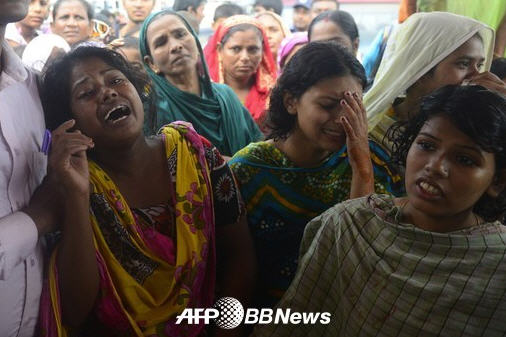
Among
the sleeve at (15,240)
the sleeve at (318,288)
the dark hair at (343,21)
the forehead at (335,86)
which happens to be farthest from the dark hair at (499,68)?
the sleeve at (15,240)

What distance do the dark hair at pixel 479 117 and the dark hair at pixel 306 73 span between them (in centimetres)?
37

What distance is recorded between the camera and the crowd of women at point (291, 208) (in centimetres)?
128

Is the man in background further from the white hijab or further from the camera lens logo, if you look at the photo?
the white hijab

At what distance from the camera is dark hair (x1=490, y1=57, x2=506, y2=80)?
253cm

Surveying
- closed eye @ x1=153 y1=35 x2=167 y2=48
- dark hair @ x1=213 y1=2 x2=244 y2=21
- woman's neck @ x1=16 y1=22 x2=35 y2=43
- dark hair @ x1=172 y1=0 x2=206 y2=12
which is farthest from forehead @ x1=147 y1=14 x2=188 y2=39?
dark hair @ x1=213 y1=2 x2=244 y2=21

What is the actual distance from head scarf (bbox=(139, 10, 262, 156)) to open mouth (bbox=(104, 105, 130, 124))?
0.98 meters

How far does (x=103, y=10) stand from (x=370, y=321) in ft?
17.1

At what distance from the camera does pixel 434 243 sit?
4.30 ft

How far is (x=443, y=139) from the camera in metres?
1.29

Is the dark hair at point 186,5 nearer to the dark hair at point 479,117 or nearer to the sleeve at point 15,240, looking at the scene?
the dark hair at point 479,117

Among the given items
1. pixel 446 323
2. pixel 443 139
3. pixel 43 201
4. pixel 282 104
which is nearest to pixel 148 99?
pixel 282 104

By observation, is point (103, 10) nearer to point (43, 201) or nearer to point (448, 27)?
point (448, 27)

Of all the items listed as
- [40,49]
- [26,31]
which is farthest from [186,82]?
[26,31]

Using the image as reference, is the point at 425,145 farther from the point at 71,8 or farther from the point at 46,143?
the point at 71,8
